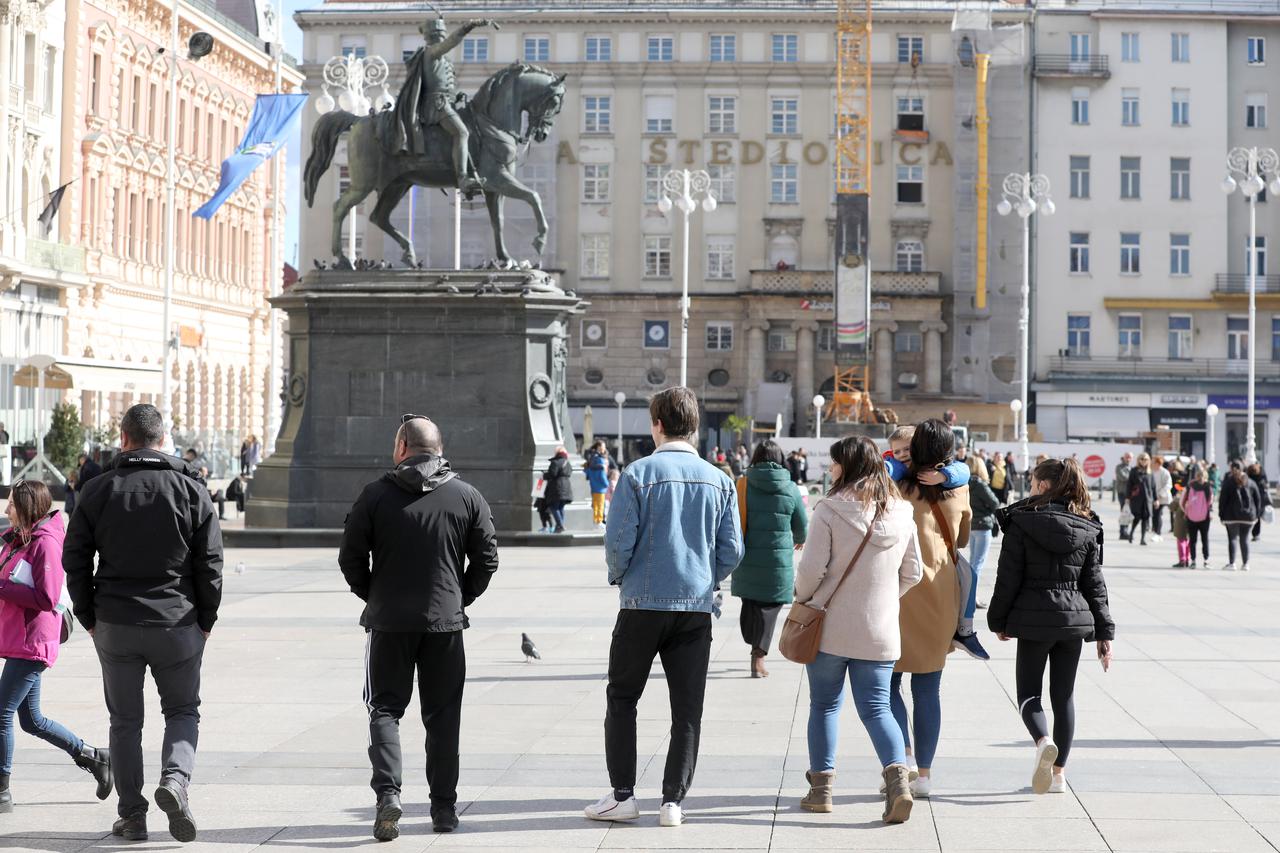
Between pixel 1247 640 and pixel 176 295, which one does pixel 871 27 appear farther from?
pixel 1247 640

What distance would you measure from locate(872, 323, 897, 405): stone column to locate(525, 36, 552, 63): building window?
59.7 ft

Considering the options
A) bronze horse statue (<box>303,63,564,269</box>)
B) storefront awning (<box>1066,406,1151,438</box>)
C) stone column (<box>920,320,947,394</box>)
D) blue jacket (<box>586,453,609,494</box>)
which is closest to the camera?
bronze horse statue (<box>303,63,564,269</box>)

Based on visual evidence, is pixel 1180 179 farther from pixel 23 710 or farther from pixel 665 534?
pixel 23 710

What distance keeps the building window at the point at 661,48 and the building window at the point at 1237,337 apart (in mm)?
25553

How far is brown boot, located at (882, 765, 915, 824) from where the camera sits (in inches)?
309

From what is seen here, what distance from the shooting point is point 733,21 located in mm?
81375

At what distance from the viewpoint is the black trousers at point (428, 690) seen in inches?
306

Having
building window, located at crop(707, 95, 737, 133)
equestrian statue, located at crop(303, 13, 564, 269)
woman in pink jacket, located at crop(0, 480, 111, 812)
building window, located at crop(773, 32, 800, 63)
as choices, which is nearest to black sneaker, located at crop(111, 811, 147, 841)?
woman in pink jacket, located at crop(0, 480, 111, 812)

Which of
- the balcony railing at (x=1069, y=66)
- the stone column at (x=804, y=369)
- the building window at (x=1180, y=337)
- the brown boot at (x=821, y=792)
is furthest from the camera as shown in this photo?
the stone column at (x=804, y=369)

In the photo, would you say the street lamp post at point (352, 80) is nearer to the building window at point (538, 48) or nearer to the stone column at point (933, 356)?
the building window at point (538, 48)

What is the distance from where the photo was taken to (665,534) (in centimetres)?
792

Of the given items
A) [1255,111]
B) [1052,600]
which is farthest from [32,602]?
[1255,111]

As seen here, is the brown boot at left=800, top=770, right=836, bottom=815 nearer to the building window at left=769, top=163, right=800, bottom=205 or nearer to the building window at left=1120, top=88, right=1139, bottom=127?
the building window at left=769, top=163, right=800, bottom=205

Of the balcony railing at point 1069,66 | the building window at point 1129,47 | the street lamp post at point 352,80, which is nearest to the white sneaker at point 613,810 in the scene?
the street lamp post at point 352,80
